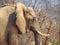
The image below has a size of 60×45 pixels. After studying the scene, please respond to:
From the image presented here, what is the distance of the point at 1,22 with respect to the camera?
318cm

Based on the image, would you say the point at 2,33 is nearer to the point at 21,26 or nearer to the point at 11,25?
the point at 11,25

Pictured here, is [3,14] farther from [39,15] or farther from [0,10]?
[39,15]

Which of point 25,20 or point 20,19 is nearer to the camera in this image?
point 20,19

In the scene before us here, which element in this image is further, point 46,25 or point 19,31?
point 46,25

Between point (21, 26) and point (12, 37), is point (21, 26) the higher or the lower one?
the higher one

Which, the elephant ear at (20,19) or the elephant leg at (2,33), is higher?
the elephant ear at (20,19)

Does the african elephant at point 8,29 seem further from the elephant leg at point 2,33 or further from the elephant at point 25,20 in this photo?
the elephant at point 25,20

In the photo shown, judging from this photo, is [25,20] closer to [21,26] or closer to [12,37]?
[21,26]

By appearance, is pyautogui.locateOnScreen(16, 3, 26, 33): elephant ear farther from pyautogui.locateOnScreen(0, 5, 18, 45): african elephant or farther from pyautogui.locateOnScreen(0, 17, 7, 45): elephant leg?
pyautogui.locateOnScreen(0, 17, 7, 45): elephant leg

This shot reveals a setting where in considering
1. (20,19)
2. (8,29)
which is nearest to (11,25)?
(8,29)

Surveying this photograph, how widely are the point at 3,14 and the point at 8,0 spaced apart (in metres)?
2.38

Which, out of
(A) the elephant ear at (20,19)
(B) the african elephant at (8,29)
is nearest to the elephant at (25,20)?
(A) the elephant ear at (20,19)

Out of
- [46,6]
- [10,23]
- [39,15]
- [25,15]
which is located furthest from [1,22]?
[46,6]

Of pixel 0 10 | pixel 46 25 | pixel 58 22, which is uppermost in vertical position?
pixel 0 10
